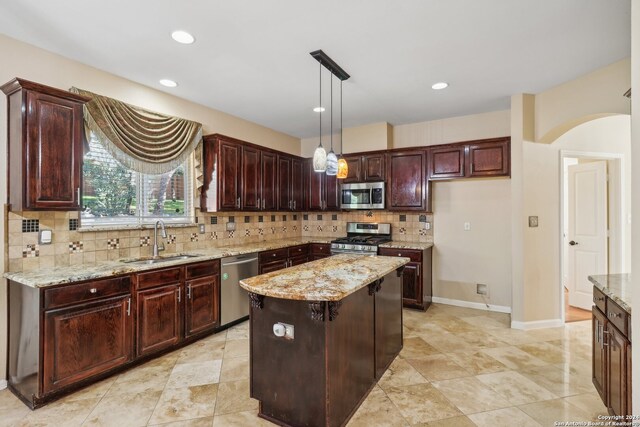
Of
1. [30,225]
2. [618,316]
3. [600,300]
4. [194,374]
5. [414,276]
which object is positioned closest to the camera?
[618,316]

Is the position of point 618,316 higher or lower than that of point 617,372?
higher

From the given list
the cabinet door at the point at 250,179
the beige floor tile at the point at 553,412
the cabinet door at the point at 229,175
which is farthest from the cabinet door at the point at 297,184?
the beige floor tile at the point at 553,412

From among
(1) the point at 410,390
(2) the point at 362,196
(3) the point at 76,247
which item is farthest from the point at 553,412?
(3) the point at 76,247

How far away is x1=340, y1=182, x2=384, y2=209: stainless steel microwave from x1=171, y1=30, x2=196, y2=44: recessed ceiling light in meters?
3.06

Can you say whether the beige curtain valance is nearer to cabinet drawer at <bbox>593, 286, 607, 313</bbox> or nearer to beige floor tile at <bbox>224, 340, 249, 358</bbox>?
beige floor tile at <bbox>224, 340, 249, 358</bbox>

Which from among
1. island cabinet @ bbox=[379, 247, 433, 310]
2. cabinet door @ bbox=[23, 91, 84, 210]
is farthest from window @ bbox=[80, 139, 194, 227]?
island cabinet @ bbox=[379, 247, 433, 310]

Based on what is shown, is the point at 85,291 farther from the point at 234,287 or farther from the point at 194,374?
the point at 234,287

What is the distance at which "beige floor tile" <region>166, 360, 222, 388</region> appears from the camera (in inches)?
101

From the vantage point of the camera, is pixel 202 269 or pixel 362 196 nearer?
pixel 202 269

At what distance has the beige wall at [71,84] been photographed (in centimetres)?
245

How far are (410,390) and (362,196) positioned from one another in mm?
2935

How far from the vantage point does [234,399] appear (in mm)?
2350

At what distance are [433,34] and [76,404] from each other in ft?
12.6

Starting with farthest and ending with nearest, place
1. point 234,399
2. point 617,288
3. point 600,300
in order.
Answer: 1. point 234,399
2. point 600,300
3. point 617,288
